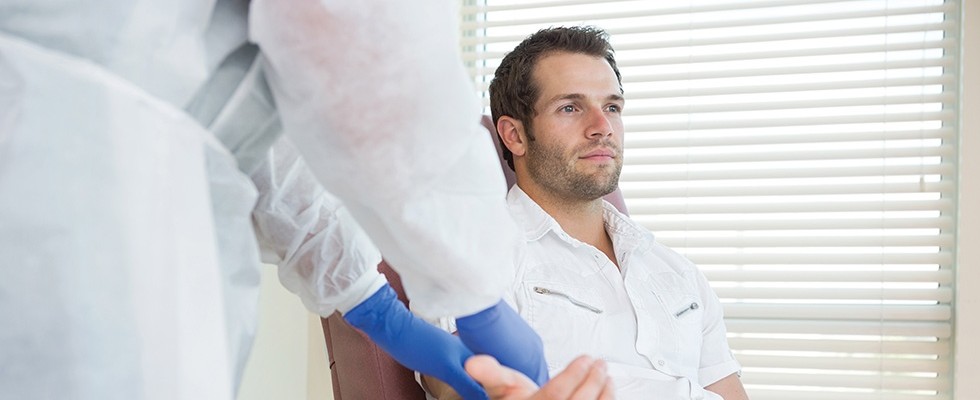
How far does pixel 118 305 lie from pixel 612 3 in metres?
2.00

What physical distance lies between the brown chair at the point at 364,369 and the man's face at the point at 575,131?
0.42 m

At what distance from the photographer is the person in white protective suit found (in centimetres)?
60

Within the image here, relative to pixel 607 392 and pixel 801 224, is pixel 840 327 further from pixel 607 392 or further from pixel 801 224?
Answer: pixel 607 392

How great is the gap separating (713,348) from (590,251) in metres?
0.29

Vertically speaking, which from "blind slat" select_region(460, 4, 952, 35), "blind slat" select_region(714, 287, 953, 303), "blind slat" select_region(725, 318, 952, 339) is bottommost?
"blind slat" select_region(725, 318, 952, 339)

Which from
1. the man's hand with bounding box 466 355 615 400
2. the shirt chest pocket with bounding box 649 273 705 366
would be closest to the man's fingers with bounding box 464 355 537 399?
the man's hand with bounding box 466 355 615 400

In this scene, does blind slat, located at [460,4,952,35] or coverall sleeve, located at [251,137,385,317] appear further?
blind slat, located at [460,4,952,35]

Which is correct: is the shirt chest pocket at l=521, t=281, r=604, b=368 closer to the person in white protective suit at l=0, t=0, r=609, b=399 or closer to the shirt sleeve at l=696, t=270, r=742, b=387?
the shirt sleeve at l=696, t=270, r=742, b=387

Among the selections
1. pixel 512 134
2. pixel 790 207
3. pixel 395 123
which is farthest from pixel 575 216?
pixel 395 123

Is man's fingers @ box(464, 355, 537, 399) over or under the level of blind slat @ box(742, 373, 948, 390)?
over

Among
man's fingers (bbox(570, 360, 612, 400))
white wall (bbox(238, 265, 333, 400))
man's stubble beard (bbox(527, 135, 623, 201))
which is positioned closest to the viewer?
man's fingers (bbox(570, 360, 612, 400))

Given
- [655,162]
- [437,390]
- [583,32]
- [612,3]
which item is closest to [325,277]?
[437,390]

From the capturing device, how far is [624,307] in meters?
1.62

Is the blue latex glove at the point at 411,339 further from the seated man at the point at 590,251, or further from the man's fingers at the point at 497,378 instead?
the seated man at the point at 590,251
